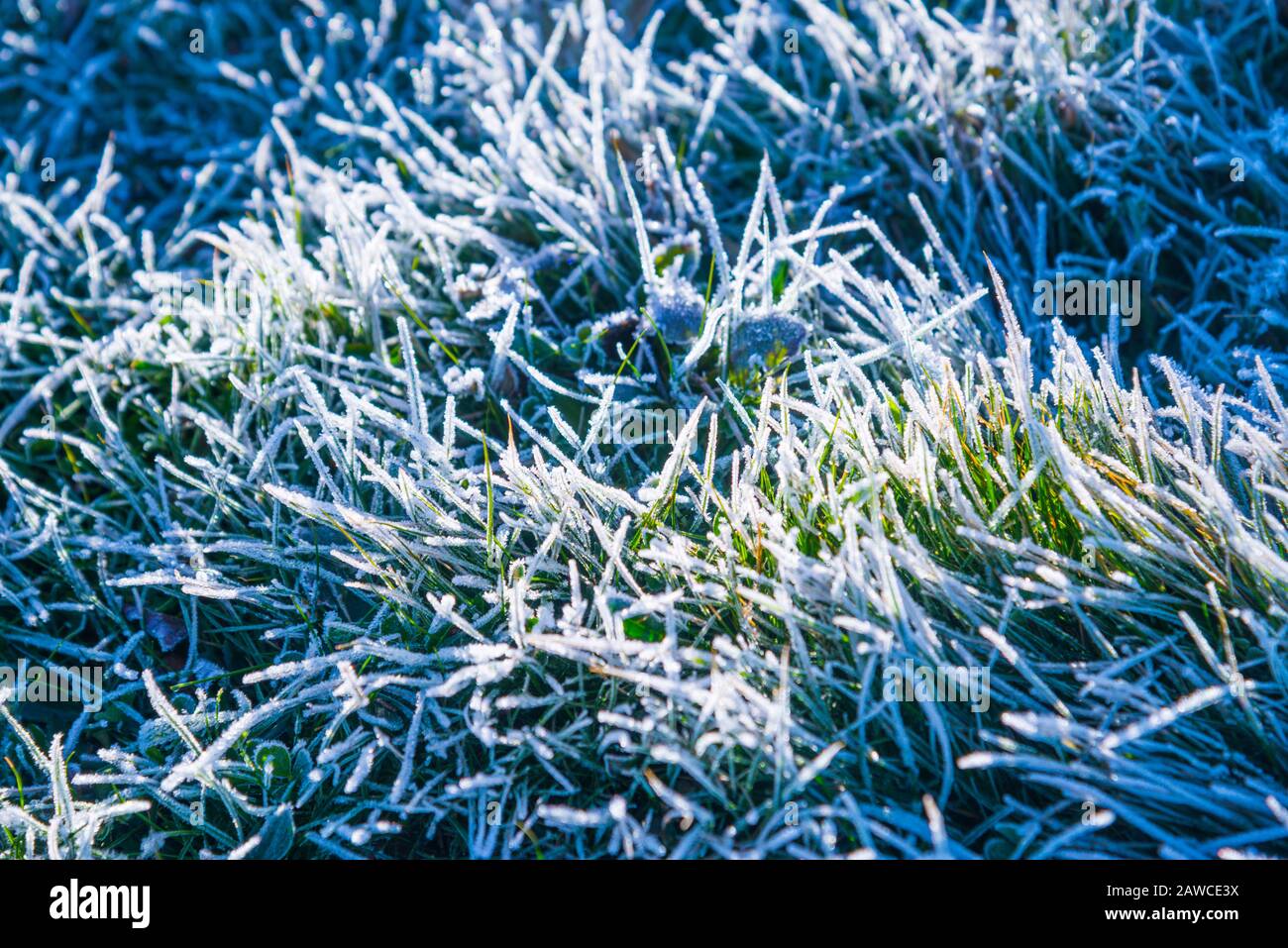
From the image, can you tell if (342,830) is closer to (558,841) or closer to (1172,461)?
(558,841)

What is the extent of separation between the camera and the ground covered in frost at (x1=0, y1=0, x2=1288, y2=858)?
153cm

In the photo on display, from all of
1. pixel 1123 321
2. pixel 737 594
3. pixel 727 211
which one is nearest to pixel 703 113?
pixel 727 211

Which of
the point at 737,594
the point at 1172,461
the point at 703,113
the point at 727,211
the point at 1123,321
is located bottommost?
the point at 737,594

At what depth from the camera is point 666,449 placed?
2059 mm

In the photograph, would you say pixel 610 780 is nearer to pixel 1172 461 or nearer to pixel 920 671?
pixel 920 671

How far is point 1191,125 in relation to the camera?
2.28 metres

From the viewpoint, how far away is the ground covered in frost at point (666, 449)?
1.53m

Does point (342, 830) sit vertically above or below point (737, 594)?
below

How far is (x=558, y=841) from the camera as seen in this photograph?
5.28ft

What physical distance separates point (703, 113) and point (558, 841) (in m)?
1.70

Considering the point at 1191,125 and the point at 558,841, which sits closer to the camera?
the point at 558,841
